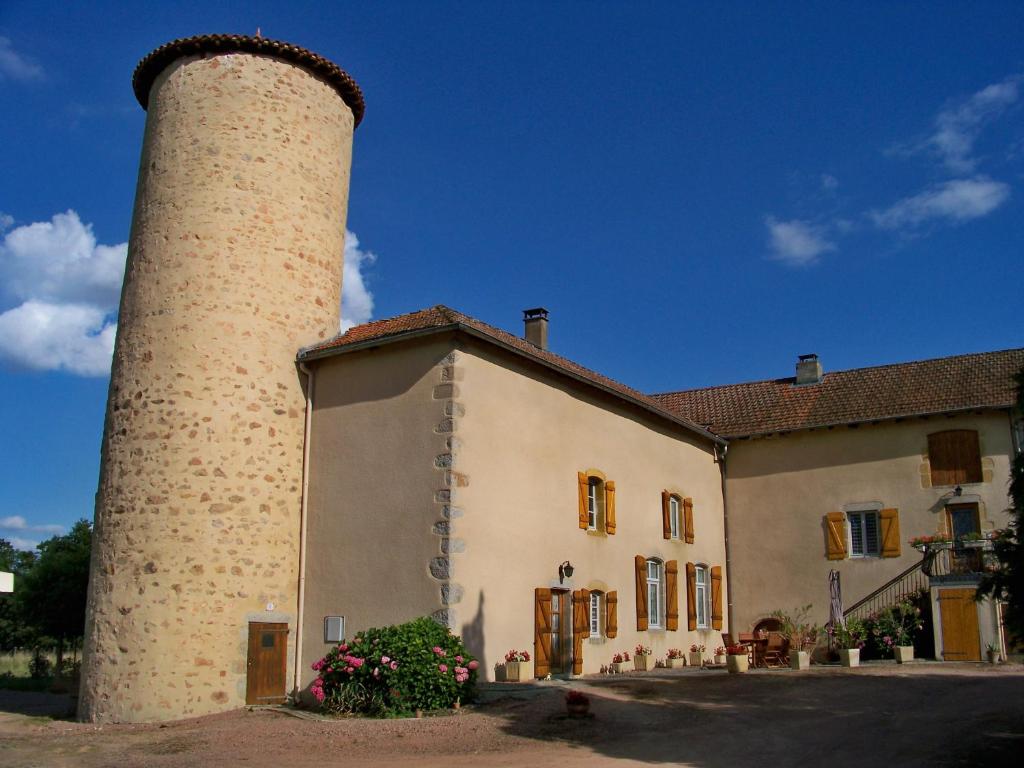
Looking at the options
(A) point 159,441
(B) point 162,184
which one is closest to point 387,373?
(A) point 159,441

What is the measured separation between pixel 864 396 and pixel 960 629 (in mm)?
5641

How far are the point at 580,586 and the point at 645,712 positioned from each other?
4.32m

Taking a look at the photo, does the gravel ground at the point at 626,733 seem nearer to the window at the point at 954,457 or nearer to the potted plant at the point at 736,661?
the potted plant at the point at 736,661

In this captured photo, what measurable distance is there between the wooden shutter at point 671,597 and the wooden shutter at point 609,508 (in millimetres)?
2286

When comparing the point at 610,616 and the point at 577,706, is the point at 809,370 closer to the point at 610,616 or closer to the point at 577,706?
the point at 610,616

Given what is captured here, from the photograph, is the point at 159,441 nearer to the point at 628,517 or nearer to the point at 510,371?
the point at 510,371

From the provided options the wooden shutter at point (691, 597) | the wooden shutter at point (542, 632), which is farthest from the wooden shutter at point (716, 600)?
the wooden shutter at point (542, 632)

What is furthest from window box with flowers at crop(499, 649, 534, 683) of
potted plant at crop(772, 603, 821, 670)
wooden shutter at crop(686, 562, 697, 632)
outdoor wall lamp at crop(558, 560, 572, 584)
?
wooden shutter at crop(686, 562, 697, 632)

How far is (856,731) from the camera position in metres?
10.2

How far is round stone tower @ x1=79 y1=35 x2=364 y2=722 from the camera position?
13320 millimetres

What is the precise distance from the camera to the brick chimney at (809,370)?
23061mm

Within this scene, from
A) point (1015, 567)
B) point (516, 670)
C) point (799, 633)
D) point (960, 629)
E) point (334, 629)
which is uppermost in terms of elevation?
point (1015, 567)

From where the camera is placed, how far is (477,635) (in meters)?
13.1

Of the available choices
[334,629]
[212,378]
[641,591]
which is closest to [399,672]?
[334,629]
